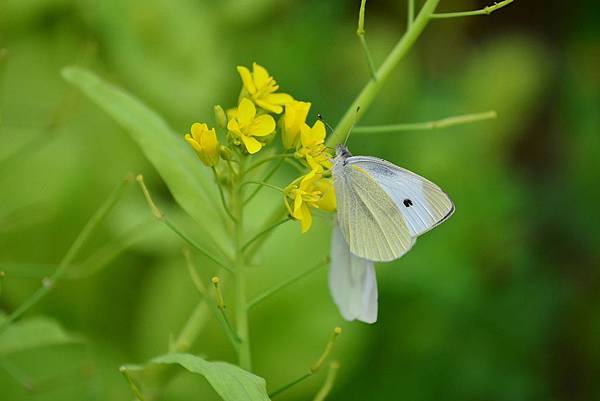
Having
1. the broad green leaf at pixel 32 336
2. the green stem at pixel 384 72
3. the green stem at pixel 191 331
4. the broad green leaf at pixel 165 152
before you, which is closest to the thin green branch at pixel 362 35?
the green stem at pixel 384 72

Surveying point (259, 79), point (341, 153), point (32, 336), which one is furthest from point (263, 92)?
point (32, 336)

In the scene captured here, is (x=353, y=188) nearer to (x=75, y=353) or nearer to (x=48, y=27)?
(x=75, y=353)

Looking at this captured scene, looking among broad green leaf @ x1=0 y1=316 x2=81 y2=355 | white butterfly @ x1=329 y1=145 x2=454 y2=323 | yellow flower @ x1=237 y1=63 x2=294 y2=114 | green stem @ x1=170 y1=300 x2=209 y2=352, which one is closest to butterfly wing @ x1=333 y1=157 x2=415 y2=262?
white butterfly @ x1=329 y1=145 x2=454 y2=323

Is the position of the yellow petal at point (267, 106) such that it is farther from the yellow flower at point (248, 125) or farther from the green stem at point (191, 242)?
the green stem at point (191, 242)

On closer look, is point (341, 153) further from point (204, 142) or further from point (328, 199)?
point (204, 142)

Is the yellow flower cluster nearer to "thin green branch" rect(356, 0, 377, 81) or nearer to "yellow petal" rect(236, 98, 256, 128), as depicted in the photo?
"yellow petal" rect(236, 98, 256, 128)

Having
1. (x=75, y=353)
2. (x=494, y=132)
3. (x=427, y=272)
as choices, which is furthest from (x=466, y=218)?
(x=75, y=353)

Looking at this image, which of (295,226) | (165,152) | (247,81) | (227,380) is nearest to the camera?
(227,380)
